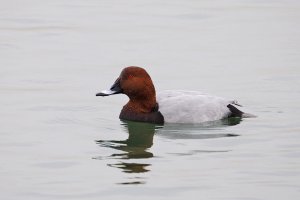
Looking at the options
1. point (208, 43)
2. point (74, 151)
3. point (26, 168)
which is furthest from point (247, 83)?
point (26, 168)

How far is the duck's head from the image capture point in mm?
12445

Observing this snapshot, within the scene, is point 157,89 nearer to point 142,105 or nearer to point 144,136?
point 142,105

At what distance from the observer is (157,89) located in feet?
45.9

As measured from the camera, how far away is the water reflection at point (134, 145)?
10.2 meters

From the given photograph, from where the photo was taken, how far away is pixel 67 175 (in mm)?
9922

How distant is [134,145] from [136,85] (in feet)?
4.29

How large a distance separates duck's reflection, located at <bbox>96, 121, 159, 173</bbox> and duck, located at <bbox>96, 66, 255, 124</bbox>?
0.14 m

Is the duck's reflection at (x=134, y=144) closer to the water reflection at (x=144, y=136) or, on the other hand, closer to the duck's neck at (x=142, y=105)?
the water reflection at (x=144, y=136)

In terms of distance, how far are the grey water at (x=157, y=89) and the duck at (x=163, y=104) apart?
5.8 inches

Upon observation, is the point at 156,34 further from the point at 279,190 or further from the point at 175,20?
the point at 279,190

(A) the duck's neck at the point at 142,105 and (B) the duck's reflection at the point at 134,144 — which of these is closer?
(B) the duck's reflection at the point at 134,144

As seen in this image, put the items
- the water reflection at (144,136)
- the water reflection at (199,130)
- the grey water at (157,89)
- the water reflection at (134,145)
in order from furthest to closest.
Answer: the water reflection at (199,130), the water reflection at (144,136), the water reflection at (134,145), the grey water at (157,89)

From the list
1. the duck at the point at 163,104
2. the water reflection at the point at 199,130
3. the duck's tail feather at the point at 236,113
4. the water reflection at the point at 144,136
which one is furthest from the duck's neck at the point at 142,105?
the duck's tail feather at the point at 236,113

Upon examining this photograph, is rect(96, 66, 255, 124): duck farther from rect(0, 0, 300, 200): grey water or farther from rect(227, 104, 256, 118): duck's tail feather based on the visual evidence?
rect(0, 0, 300, 200): grey water
